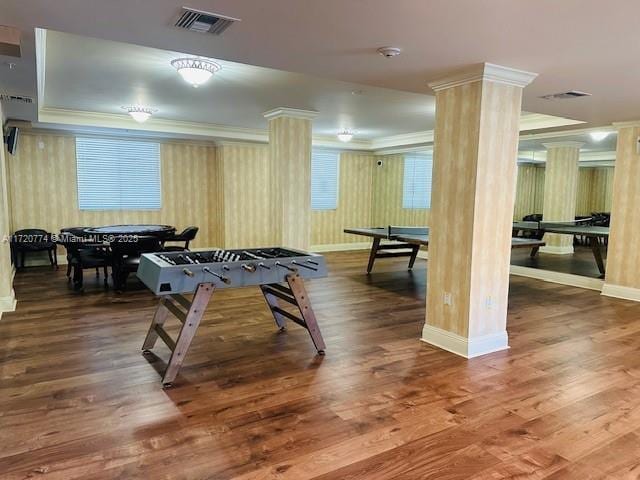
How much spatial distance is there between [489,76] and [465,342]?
218 centimetres

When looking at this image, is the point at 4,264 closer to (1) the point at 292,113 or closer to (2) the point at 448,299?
(1) the point at 292,113

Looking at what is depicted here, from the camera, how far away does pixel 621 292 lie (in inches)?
234

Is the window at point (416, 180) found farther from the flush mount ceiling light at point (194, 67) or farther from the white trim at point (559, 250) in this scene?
the flush mount ceiling light at point (194, 67)

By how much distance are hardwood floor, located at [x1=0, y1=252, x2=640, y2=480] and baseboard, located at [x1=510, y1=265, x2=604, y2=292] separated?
71.9 inches

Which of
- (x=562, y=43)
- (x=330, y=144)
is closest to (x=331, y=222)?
(x=330, y=144)

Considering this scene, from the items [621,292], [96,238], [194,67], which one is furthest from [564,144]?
[96,238]

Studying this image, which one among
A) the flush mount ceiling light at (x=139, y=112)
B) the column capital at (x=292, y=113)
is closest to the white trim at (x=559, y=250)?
the column capital at (x=292, y=113)

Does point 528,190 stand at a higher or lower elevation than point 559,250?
higher

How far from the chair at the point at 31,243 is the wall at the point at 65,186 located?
0.31 m

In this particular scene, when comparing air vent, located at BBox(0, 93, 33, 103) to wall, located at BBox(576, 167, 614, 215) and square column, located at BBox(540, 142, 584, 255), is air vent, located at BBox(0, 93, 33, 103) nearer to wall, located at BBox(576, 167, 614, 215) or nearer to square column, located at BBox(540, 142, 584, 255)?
square column, located at BBox(540, 142, 584, 255)

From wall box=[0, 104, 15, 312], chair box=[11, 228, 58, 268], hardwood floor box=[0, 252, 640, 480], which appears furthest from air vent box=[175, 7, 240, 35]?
chair box=[11, 228, 58, 268]

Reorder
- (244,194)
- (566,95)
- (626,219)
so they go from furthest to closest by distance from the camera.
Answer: (244,194)
(626,219)
(566,95)

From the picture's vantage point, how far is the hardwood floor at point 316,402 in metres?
2.22

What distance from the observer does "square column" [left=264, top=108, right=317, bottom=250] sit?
20.3 feet
